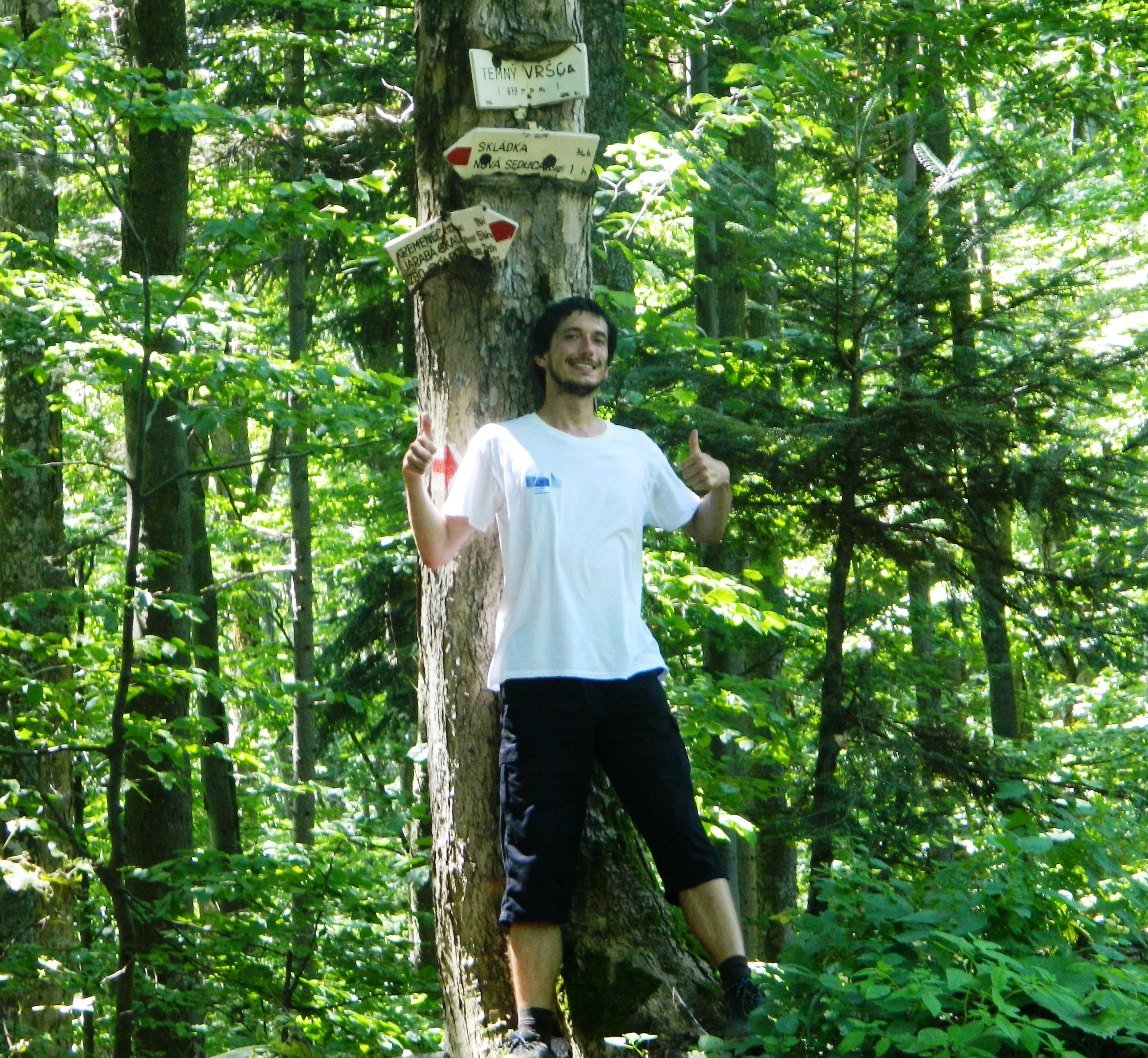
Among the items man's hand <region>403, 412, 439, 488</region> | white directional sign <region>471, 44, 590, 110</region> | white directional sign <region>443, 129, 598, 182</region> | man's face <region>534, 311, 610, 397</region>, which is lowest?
man's hand <region>403, 412, 439, 488</region>

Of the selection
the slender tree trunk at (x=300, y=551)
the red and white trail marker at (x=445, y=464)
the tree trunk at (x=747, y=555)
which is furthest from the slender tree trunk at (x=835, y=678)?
the slender tree trunk at (x=300, y=551)

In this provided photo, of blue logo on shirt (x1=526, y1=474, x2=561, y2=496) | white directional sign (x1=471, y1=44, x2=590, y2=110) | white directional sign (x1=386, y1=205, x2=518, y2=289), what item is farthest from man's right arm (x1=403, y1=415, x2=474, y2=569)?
white directional sign (x1=471, y1=44, x2=590, y2=110)

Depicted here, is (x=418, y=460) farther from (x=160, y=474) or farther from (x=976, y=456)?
(x=160, y=474)

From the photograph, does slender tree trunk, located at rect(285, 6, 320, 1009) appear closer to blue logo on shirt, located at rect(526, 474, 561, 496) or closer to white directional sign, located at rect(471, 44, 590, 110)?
white directional sign, located at rect(471, 44, 590, 110)

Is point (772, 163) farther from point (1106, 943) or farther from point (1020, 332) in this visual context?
point (1106, 943)

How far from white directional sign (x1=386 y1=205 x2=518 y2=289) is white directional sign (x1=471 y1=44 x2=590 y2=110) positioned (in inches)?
13.6

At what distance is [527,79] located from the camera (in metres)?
3.89

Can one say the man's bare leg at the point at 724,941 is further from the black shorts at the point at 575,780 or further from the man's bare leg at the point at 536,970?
the man's bare leg at the point at 536,970

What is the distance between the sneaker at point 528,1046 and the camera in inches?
134

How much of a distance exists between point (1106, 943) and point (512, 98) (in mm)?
2903

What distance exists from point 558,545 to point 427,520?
38 centimetres

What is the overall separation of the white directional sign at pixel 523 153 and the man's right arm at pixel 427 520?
82 centimetres

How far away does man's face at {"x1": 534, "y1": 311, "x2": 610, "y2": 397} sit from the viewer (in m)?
3.77

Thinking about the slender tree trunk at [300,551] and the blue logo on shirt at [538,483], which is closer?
the blue logo on shirt at [538,483]
